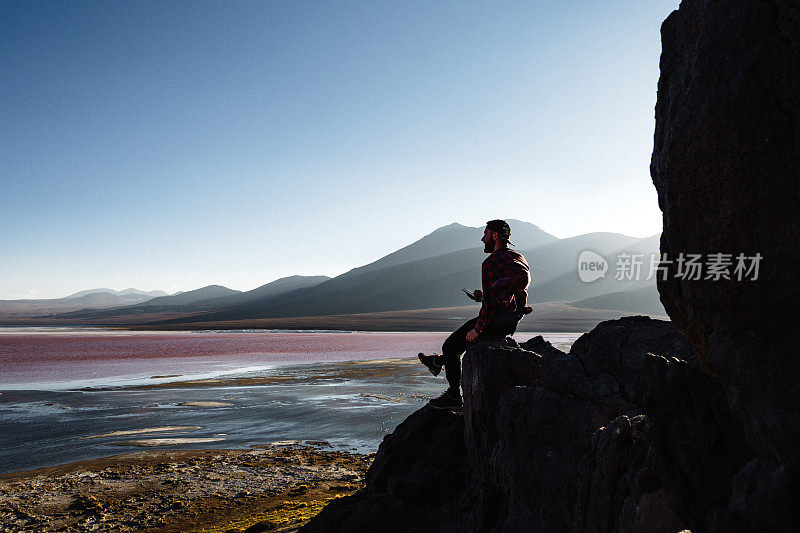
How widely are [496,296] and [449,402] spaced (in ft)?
5.60

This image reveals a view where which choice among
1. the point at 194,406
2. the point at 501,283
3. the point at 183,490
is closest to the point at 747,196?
the point at 501,283

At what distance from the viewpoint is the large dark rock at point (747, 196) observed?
208cm

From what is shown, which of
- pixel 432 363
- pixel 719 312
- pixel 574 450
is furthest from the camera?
pixel 432 363

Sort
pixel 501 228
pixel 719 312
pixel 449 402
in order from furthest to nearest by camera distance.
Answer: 1. pixel 449 402
2. pixel 501 228
3. pixel 719 312

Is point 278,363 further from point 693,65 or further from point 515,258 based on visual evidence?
point 693,65

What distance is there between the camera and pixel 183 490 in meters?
7.58

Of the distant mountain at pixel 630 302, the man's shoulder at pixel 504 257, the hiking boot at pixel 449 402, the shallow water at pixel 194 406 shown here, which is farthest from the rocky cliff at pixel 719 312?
the distant mountain at pixel 630 302

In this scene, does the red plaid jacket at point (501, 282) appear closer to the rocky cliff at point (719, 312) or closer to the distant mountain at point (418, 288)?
the rocky cliff at point (719, 312)

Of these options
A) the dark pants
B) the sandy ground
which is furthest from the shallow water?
the dark pants

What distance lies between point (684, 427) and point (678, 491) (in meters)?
0.29

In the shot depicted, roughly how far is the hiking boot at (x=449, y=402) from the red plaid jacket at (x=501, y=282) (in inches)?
46.5

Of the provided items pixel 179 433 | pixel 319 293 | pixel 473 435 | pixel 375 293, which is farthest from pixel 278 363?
pixel 319 293

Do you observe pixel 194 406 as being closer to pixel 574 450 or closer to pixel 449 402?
pixel 449 402

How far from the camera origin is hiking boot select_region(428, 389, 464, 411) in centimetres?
623
